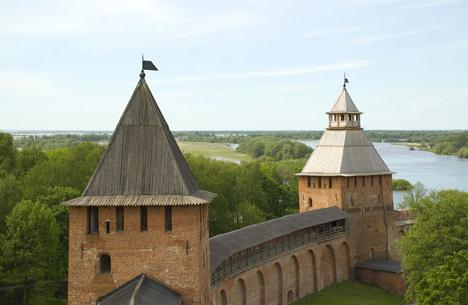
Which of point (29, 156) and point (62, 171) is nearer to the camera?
point (62, 171)

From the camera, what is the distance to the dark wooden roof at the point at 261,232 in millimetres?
21188

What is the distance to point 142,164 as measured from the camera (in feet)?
53.3

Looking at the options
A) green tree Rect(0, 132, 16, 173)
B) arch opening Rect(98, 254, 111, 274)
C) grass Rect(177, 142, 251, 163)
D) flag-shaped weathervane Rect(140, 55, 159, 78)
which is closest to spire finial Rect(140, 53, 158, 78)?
flag-shaped weathervane Rect(140, 55, 159, 78)

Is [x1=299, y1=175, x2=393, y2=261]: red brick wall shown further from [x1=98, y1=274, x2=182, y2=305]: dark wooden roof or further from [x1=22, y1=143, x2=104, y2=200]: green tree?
[x1=98, y1=274, x2=182, y2=305]: dark wooden roof

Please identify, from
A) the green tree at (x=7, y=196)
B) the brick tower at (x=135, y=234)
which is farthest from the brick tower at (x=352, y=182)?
the brick tower at (x=135, y=234)

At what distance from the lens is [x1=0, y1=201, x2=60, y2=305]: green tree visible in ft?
82.6

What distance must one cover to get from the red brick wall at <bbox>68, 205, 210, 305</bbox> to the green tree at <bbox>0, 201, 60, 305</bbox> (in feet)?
33.4

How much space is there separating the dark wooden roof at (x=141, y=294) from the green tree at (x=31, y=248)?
1081cm

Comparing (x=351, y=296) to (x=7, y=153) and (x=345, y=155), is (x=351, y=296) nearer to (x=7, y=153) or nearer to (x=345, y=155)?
(x=345, y=155)

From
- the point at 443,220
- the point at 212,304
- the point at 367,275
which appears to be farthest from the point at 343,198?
the point at 212,304

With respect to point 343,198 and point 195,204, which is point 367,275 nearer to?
point 343,198

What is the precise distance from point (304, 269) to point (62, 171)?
15.9m

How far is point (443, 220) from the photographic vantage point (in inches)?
1004

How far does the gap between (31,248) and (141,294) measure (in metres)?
12.4
